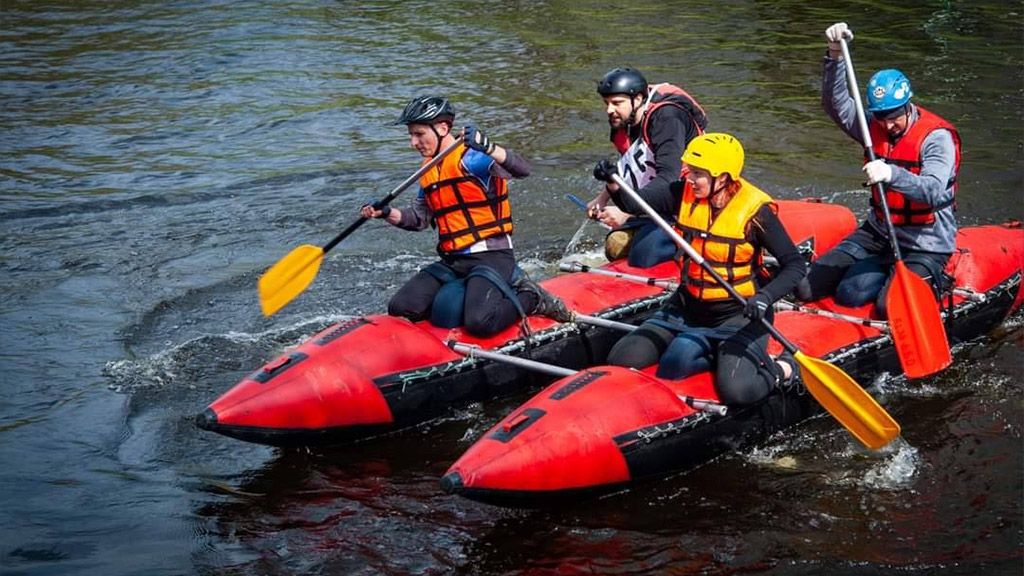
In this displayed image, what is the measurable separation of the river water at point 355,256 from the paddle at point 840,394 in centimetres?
35

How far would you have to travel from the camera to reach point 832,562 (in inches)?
243

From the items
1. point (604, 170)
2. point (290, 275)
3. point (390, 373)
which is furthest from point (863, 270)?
point (290, 275)

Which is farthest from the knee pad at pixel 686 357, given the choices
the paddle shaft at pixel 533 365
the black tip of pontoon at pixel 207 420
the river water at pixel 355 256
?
the black tip of pontoon at pixel 207 420

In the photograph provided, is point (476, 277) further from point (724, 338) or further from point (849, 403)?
point (849, 403)

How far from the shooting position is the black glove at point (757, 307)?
21.5ft

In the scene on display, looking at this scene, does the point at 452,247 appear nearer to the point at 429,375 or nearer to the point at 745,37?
the point at 429,375

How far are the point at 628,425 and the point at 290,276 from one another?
2682mm

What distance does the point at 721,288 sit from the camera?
270 inches

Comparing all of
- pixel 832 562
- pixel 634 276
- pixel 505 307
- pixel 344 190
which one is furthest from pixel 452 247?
pixel 344 190

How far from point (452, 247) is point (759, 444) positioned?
230cm

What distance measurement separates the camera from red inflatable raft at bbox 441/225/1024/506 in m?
6.21

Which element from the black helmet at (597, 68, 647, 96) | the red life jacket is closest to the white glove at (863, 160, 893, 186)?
the red life jacket

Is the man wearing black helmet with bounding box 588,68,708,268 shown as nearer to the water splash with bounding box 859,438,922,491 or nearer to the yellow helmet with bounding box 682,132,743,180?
the yellow helmet with bounding box 682,132,743,180

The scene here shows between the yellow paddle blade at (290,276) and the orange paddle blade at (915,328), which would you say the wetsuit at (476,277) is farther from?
the orange paddle blade at (915,328)
